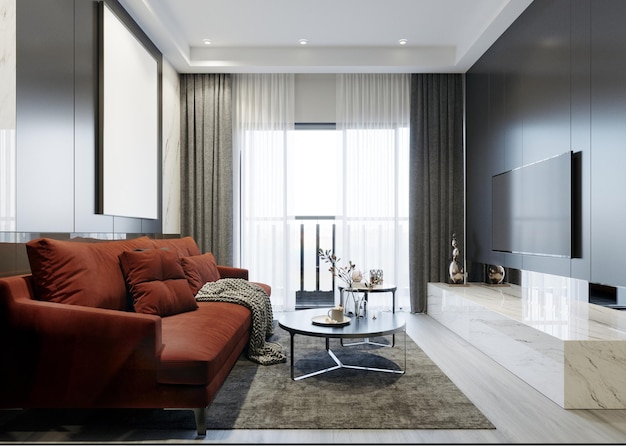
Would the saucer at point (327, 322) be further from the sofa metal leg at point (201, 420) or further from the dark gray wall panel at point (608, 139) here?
the dark gray wall panel at point (608, 139)

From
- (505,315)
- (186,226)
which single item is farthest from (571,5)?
(186,226)

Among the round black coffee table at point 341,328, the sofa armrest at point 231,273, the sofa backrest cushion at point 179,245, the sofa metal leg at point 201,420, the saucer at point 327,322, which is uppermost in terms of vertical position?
the sofa backrest cushion at point 179,245

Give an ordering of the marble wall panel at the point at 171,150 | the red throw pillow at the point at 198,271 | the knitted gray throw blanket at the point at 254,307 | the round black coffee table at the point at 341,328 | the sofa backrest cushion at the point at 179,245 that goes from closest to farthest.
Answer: the round black coffee table at the point at 341,328 < the knitted gray throw blanket at the point at 254,307 < the red throw pillow at the point at 198,271 < the sofa backrest cushion at the point at 179,245 < the marble wall panel at the point at 171,150

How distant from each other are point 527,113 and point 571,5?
2.87 ft

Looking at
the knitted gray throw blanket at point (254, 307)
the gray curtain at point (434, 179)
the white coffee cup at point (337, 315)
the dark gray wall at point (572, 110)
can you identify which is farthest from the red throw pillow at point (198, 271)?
the dark gray wall at point (572, 110)

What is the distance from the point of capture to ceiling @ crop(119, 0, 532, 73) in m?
4.10

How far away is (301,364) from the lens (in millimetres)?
3236

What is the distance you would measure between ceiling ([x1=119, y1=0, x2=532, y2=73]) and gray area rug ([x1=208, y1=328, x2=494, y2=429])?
119 inches

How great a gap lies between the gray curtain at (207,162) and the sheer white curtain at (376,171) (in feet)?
4.41

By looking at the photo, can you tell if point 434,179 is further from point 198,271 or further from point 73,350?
point 73,350

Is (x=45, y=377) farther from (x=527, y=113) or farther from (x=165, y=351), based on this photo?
(x=527, y=113)

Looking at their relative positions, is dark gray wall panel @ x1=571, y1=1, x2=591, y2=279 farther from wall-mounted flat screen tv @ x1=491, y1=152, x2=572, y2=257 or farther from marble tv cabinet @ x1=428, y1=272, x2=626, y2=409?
marble tv cabinet @ x1=428, y1=272, x2=626, y2=409

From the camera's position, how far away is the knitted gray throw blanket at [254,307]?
11.0ft

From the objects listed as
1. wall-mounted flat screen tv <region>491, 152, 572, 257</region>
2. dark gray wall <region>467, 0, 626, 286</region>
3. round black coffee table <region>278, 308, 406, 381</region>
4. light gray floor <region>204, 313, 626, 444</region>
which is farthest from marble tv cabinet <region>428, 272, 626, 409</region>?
round black coffee table <region>278, 308, 406, 381</region>
